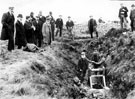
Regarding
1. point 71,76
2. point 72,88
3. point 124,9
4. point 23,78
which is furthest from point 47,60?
point 124,9

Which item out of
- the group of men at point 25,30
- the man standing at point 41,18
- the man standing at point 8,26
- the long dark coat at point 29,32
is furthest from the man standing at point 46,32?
the man standing at point 8,26

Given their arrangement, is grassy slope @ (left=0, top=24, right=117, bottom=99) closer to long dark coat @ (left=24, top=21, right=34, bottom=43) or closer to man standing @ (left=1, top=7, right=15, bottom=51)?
man standing @ (left=1, top=7, right=15, bottom=51)

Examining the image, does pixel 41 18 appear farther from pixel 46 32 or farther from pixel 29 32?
pixel 29 32

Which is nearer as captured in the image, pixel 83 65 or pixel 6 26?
pixel 6 26

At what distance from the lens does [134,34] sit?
47.4 ft

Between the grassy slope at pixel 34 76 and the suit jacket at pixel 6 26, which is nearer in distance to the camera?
the grassy slope at pixel 34 76

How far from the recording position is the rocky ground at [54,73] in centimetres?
887

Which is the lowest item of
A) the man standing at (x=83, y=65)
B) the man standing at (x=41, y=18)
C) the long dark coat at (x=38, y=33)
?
the man standing at (x=83, y=65)

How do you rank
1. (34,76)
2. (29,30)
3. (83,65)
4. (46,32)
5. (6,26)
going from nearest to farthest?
(34,76) → (6,26) → (83,65) → (29,30) → (46,32)

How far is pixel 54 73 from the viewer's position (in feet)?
40.1

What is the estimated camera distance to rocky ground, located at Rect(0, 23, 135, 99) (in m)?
8.87

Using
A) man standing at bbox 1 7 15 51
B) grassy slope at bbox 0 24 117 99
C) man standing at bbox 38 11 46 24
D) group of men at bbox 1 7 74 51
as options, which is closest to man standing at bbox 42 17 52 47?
group of men at bbox 1 7 74 51

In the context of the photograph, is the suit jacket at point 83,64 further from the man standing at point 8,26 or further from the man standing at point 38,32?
the man standing at point 8,26

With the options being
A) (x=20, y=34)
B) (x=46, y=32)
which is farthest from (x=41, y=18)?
(x=20, y=34)
